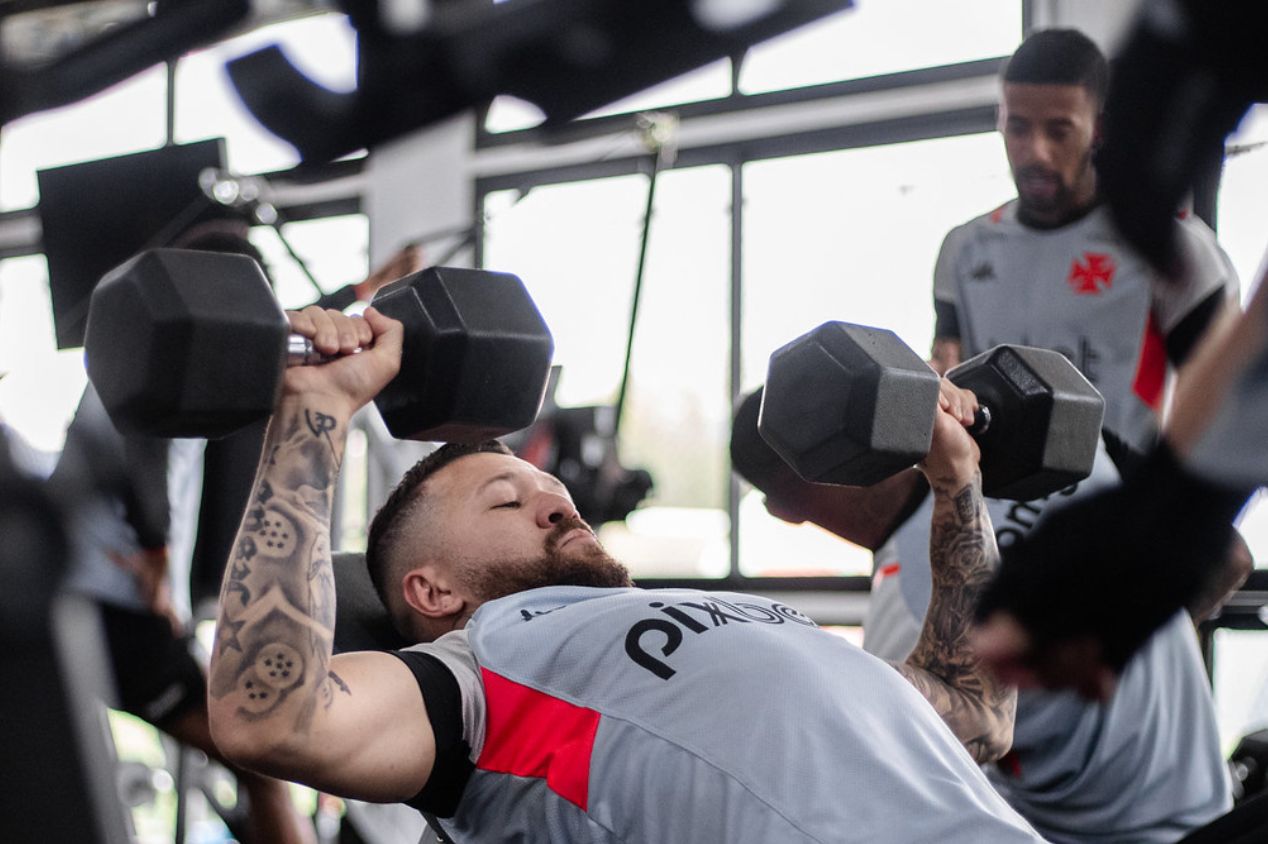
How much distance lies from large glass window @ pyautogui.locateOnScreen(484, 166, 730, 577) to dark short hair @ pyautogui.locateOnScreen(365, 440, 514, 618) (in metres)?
2.20

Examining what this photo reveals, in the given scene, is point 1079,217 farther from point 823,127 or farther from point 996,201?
point 823,127

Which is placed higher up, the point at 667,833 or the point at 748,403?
the point at 748,403

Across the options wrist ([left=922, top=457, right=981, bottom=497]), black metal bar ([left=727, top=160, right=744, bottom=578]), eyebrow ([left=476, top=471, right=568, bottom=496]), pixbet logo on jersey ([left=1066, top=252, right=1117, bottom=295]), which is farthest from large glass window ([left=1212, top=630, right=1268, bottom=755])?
eyebrow ([left=476, top=471, right=568, bottom=496])

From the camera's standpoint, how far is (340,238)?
4625mm

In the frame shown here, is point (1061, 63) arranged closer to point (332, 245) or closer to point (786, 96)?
point (786, 96)

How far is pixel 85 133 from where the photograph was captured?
523 centimetres

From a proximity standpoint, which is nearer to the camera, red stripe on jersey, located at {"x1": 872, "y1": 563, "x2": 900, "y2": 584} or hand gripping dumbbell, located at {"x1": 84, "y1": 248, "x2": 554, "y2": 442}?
hand gripping dumbbell, located at {"x1": 84, "y1": 248, "x2": 554, "y2": 442}

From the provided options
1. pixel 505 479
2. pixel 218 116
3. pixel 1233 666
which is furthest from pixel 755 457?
pixel 218 116

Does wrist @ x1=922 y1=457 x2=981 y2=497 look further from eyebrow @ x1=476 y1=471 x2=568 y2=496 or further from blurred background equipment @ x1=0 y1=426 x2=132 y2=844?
blurred background equipment @ x1=0 y1=426 x2=132 y2=844

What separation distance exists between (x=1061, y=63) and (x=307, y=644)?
1272 millimetres

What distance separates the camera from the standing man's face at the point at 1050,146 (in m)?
1.79

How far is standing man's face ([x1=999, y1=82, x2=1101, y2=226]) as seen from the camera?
179 cm

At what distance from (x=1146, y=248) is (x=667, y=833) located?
2.43 ft

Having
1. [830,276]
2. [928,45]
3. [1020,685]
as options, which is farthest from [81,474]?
[928,45]
